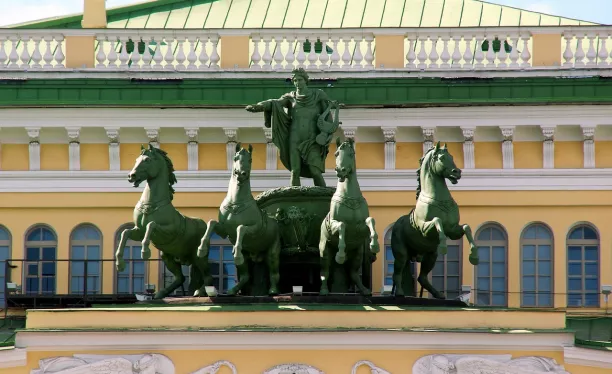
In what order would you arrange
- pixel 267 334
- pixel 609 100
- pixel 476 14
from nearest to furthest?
pixel 267 334, pixel 609 100, pixel 476 14

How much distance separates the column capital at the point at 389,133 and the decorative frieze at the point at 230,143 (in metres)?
2.74

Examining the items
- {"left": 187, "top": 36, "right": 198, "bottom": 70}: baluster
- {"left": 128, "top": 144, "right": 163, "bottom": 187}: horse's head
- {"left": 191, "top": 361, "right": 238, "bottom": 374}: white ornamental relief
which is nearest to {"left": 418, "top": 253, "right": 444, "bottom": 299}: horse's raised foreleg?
{"left": 191, "top": 361, "right": 238, "bottom": 374}: white ornamental relief

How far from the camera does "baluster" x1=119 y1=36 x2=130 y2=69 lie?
157 ft

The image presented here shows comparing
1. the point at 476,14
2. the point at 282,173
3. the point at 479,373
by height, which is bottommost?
the point at 479,373

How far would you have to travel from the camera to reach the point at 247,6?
5175 centimetres

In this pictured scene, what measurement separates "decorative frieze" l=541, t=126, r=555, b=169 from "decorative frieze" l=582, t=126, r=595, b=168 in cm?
59

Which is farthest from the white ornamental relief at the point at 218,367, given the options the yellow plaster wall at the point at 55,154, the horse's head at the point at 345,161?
the yellow plaster wall at the point at 55,154

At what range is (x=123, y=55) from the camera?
47938mm

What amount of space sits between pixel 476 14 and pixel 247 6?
15.4ft

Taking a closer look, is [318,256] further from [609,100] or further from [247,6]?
[247,6]

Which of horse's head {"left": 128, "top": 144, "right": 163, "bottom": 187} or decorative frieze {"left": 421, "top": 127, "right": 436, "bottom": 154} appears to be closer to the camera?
horse's head {"left": 128, "top": 144, "right": 163, "bottom": 187}

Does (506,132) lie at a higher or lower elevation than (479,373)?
higher

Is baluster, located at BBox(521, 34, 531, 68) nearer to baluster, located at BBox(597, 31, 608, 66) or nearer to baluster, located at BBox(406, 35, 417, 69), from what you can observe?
baluster, located at BBox(597, 31, 608, 66)

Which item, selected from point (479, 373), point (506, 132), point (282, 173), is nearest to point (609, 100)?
point (506, 132)
